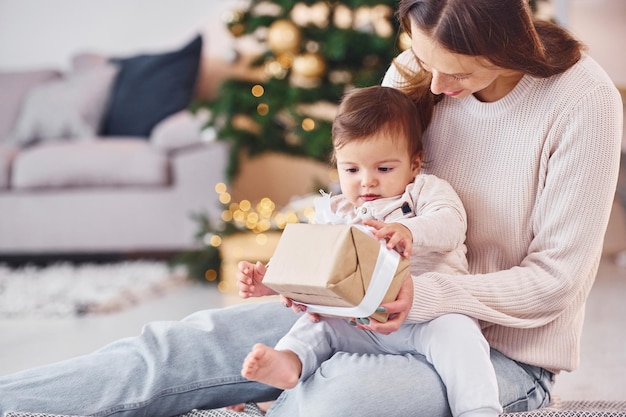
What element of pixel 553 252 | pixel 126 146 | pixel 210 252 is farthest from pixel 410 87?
pixel 126 146

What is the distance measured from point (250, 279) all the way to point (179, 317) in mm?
1547

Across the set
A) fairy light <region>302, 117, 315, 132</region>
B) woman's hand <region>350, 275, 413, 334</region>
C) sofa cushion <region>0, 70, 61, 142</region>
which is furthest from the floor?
sofa cushion <region>0, 70, 61, 142</region>

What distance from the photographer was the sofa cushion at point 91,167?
366cm

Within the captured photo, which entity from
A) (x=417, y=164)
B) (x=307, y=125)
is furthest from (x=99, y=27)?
(x=417, y=164)

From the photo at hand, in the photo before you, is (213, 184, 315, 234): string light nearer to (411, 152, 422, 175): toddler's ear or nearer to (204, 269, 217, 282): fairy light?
(204, 269, 217, 282): fairy light

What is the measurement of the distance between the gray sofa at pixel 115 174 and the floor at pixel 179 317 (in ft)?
1.92

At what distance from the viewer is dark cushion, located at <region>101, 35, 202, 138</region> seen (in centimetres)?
404

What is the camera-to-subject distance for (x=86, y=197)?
→ 374 cm

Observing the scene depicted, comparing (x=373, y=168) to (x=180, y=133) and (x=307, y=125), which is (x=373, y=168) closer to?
(x=307, y=125)

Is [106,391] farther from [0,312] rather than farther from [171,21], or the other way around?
[171,21]

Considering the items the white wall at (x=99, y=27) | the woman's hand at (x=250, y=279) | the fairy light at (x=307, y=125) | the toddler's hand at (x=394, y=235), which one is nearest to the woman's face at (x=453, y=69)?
the toddler's hand at (x=394, y=235)

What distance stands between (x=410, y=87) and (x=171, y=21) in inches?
139

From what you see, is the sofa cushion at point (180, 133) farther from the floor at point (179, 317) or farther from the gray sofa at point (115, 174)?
the floor at point (179, 317)

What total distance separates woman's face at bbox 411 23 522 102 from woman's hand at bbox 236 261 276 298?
15.4 inches
